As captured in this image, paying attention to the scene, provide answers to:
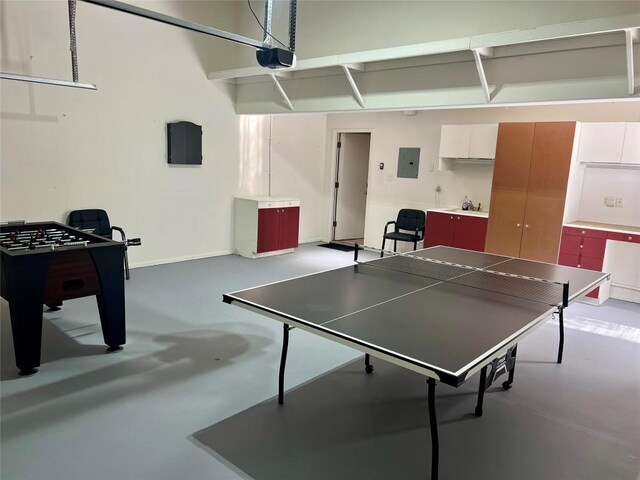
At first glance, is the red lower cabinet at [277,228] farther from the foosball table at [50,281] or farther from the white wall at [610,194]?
the white wall at [610,194]

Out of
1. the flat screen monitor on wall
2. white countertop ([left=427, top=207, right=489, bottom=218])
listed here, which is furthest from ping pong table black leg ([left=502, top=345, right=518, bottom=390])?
the flat screen monitor on wall

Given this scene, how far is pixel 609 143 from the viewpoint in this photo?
521 centimetres

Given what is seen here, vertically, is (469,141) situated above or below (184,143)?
above

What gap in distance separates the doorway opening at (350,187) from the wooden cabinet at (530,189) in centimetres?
327

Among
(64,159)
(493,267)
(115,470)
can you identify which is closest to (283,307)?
(115,470)

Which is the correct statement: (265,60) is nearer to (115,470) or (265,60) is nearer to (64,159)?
(115,470)

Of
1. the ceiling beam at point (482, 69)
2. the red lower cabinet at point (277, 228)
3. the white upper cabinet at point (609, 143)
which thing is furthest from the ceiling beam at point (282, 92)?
the white upper cabinet at point (609, 143)

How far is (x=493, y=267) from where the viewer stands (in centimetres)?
368

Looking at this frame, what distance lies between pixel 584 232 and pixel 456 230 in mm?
1577

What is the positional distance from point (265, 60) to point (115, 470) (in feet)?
7.90

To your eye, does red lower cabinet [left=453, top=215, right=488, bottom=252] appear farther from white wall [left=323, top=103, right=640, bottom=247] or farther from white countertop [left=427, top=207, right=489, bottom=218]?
white wall [left=323, top=103, right=640, bottom=247]

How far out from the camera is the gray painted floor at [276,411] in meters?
2.28

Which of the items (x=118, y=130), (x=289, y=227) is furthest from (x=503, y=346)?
(x=289, y=227)

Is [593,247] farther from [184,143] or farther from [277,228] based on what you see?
[184,143]
